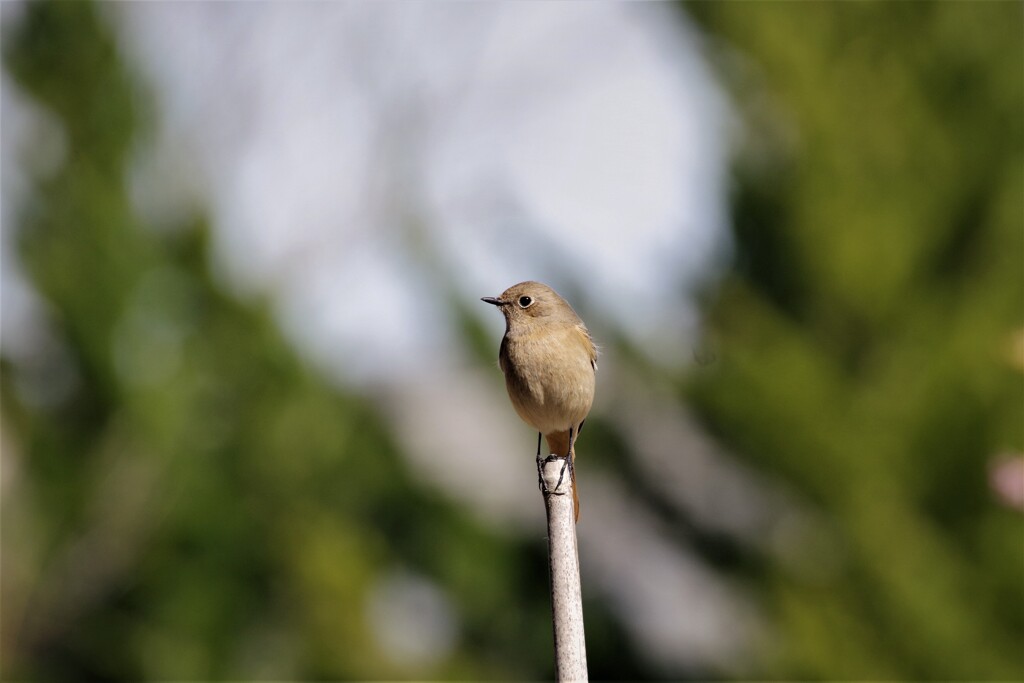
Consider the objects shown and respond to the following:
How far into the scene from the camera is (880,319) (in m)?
8.39

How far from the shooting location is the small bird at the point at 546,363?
2803 millimetres

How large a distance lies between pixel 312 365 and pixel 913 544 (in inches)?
183

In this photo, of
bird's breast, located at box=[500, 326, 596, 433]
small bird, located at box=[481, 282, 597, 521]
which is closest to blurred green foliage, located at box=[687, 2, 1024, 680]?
small bird, located at box=[481, 282, 597, 521]

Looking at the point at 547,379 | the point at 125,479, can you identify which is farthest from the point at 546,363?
the point at 125,479

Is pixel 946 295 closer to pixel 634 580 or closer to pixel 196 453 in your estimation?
pixel 634 580

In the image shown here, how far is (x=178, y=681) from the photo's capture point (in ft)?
26.1

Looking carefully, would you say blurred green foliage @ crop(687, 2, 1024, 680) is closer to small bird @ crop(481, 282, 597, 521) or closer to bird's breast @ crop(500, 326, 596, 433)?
small bird @ crop(481, 282, 597, 521)

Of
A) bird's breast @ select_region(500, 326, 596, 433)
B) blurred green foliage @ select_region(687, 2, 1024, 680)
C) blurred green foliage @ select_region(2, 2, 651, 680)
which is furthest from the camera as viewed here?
blurred green foliage @ select_region(2, 2, 651, 680)

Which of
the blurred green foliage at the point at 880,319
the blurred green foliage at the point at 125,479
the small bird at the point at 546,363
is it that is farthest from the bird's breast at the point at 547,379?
the blurred green foliage at the point at 125,479

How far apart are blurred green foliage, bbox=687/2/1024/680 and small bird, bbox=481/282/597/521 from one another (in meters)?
4.76

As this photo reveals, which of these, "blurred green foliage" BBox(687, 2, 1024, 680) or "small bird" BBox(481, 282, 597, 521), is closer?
"small bird" BBox(481, 282, 597, 521)

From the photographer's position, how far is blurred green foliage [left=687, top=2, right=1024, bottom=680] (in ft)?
24.5

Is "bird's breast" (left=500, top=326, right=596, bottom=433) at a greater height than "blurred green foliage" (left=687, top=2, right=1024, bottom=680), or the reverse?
"blurred green foliage" (left=687, top=2, right=1024, bottom=680)

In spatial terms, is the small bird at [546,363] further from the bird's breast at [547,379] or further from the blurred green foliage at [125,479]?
the blurred green foliage at [125,479]
